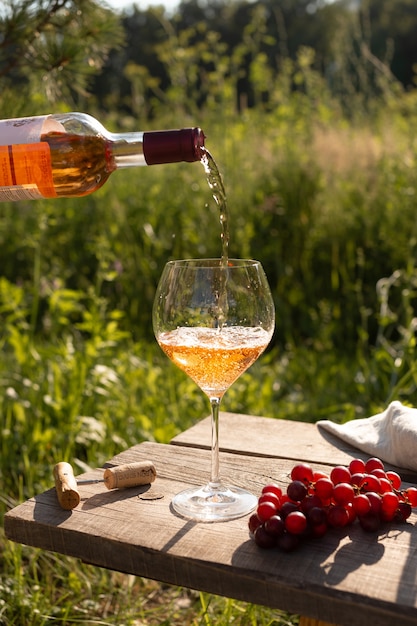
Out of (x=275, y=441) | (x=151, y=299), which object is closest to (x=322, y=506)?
(x=275, y=441)

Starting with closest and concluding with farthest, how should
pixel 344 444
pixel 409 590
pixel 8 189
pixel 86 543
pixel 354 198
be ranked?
pixel 409 590, pixel 86 543, pixel 8 189, pixel 344 444, pixel 354 198

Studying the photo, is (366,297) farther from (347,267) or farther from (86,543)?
(86,543)

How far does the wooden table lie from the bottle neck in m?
0.63

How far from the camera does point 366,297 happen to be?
428 centimetres

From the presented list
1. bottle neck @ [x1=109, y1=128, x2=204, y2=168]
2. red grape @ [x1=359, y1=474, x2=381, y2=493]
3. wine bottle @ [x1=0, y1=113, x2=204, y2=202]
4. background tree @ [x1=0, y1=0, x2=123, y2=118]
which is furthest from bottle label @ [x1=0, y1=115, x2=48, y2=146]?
red grape @ [x1=359, y1=474, x2=381, y2=493]

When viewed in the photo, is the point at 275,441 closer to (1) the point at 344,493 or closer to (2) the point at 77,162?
(1) the point at 344,493

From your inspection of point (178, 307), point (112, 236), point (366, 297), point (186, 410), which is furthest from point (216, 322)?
point (112, 236)

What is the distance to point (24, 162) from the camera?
1.42 m

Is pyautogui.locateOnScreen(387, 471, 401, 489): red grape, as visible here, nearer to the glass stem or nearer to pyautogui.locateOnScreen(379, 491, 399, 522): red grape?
pyautogui.locateOnScreen(379, 491, 399, 522): red grape

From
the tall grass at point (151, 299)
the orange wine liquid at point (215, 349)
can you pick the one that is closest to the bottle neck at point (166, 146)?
the orange wine liquid at point (215, 349)

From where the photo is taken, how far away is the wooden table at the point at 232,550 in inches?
41.6

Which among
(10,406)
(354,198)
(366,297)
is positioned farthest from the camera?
(354,198)

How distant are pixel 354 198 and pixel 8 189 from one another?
342 cm

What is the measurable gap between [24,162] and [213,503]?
0.73 metres
